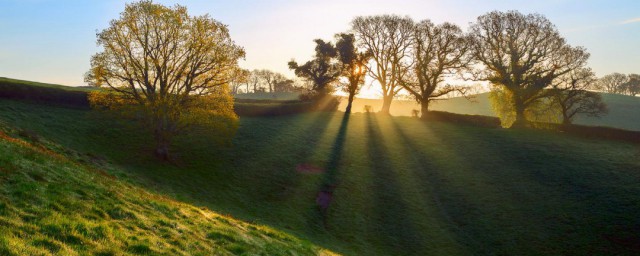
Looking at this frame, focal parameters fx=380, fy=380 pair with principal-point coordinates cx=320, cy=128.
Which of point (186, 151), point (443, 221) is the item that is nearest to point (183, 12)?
point (186, 151)

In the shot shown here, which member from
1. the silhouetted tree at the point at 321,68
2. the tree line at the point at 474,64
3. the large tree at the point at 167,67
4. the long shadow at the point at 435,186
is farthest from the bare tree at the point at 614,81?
the large tree at the point at 167,67

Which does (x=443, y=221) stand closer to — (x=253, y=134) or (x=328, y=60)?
(x=253, y=134)

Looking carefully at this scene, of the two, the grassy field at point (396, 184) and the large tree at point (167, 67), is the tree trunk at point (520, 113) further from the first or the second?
the large tree at point (167, 67)

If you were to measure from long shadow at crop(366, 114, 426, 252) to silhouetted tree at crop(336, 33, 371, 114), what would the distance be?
1266 inches

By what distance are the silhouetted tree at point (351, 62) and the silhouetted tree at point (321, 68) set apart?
5.08ft

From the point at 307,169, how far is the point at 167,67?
19008mm

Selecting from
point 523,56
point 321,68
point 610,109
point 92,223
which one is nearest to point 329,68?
point 321,68

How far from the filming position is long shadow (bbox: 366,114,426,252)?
104 feet

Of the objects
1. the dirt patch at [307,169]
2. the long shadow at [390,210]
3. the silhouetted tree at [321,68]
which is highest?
the silhouetted tree at [321,68]

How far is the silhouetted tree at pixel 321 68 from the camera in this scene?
8212 centimetres

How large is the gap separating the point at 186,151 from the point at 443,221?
28808 millimetres

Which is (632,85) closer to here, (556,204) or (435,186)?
(556,204)

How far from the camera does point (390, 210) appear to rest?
37000mm

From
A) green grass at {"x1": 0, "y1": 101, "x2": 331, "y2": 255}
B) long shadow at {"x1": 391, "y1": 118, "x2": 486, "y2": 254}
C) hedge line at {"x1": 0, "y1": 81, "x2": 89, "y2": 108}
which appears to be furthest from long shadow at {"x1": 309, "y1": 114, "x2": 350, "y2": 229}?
hedge line at {"x1": 0, "y1": 81, "x2": 89, "y2": 108}
